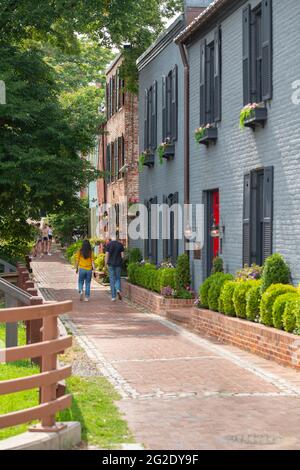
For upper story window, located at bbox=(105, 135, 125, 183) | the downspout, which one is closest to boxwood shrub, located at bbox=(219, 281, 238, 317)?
the downspout

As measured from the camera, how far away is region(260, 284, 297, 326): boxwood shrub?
1441 cm

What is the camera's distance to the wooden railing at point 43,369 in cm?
753

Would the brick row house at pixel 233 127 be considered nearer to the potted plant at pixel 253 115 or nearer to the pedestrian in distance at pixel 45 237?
the potted plant at pixel 253 115

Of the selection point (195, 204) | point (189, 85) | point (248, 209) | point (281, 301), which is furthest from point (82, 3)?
point (281, 301)

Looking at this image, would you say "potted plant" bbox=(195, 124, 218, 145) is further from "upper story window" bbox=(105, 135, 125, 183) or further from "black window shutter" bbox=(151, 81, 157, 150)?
"upper story window" bbox=(105, 135, 125, 183)

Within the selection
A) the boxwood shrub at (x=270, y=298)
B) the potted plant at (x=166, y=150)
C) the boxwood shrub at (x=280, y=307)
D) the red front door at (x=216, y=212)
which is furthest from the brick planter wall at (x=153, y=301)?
the boxwood shrub at (x=280, y=307)

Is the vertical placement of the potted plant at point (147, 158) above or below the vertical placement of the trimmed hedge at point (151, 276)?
above

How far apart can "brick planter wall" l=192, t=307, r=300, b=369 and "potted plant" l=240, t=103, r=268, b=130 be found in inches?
131

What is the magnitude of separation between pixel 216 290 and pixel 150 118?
12.0 metres

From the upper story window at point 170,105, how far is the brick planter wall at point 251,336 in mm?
7306

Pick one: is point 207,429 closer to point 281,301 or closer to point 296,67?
point 281,301

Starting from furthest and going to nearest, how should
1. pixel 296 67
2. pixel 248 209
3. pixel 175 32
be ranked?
pixel 175 32
pixel 248 209
pixel 296 67

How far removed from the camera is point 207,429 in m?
8.88
